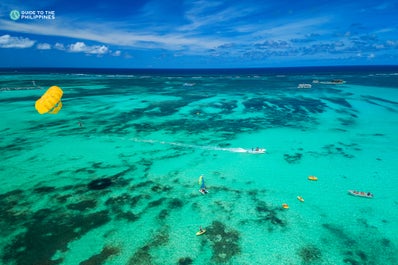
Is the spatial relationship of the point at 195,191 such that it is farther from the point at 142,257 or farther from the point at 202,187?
the point at 142,257

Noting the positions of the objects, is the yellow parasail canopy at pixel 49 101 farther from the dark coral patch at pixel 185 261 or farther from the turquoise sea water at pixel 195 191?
the dark coral patch at pixel 185 261

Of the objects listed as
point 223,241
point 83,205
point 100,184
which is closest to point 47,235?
point 83,205

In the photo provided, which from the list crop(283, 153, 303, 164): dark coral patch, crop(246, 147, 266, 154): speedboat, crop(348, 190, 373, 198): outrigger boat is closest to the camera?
crop(348, 190, 373, 198): outrigger boat

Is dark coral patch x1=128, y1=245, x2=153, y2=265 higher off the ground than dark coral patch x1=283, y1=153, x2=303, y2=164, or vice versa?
dark coral patch x1=283, y1=153, x2=303, y2=164

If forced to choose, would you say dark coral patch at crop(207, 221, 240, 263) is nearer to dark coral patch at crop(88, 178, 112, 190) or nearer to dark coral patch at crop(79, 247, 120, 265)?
dark coral patch at crop(79, 247, 120, 265)

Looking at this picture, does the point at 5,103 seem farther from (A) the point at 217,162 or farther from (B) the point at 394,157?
(B) the point at 394,157

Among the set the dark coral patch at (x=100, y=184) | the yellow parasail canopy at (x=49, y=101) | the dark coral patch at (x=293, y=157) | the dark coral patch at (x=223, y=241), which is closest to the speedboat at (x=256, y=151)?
the dark coral patch at (x=293, y=157)

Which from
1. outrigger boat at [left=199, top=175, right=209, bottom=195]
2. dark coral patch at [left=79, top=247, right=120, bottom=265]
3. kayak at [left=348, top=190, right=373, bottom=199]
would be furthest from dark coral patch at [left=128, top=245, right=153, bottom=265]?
kayak at [left=348, top=190, right=373, bottom=199]
